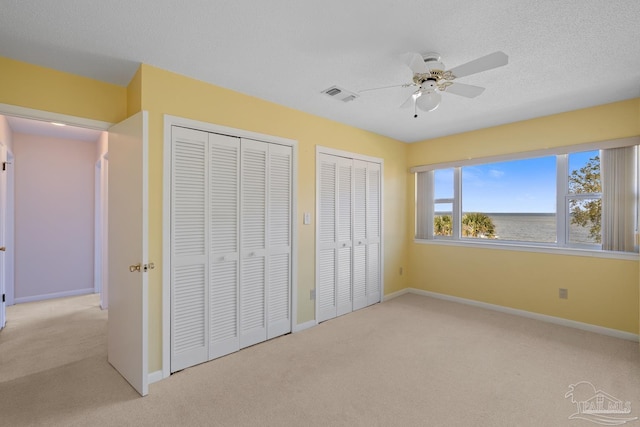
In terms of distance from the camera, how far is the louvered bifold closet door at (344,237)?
3908 millimetres

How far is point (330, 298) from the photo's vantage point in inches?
149

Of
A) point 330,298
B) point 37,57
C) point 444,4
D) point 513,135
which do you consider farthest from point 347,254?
point 37,57

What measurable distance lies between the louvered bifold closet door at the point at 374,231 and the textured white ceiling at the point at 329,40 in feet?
5.28

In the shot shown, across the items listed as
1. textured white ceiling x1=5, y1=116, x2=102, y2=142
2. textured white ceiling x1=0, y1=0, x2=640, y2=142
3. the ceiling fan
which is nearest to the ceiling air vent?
textured white ceiling x1=0, y1=0, x2=640, y2=142

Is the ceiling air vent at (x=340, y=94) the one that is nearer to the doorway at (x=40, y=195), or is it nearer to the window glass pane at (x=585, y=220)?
the window glass pane at (x=585, y=220)

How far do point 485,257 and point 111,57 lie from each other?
4677 millimetres

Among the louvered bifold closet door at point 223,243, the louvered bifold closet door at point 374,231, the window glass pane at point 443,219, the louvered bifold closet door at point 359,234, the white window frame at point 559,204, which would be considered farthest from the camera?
the window glass pane at point 443,219

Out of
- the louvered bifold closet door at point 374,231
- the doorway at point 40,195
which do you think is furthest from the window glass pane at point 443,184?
the doorway at point 40,195

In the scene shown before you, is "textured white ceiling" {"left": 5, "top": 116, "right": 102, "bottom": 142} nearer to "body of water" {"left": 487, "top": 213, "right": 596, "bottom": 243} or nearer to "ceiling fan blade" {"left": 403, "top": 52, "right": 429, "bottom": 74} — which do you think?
"ceiling fan blade" {"left": 403, "top": 52, "right": 429, "bottom": 74}

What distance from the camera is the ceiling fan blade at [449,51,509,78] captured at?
5.96 feet

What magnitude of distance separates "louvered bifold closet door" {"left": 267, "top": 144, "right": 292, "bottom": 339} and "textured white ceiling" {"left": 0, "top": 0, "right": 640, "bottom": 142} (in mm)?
724

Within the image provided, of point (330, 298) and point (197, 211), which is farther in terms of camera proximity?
point (330, 298)

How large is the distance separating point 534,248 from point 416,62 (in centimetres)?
308

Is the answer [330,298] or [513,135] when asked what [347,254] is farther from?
[513,135]
